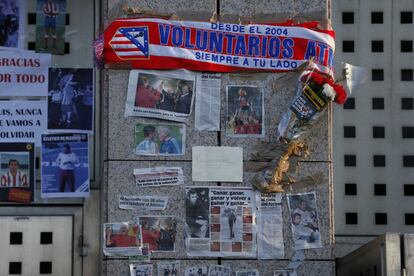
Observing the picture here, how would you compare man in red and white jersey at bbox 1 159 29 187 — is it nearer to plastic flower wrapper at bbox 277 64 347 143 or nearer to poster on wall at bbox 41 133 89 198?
poster on wall at bbox 41 133 89 198

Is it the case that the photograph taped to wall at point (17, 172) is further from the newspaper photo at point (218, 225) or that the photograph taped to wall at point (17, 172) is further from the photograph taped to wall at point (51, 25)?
the newspaper photo at point (218, 225)

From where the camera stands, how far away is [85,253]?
51.2 ft

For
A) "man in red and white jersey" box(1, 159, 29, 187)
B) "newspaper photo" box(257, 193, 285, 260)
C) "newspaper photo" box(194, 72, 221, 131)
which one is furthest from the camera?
"man in red and white jersey" box(1, 159, 29, 187)

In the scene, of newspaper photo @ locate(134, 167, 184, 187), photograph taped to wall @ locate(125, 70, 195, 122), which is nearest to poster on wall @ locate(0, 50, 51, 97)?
photograph taped to wall @ locate(125, 70, 195, 122)

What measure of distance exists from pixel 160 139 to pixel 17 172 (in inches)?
194

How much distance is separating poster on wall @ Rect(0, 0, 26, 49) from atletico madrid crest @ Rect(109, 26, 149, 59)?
176 inches

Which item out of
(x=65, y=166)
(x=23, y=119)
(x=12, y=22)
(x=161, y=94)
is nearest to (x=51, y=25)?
→ (x=12, y=22)

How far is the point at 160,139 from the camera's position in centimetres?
1064

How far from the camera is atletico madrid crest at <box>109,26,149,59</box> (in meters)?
10.7

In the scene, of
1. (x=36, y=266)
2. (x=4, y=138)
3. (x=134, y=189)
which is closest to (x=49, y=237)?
(x=36, y=266)

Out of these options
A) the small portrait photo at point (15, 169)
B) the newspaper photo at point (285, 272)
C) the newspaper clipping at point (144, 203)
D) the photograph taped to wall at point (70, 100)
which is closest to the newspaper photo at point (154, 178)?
the newspaper clipping at point (144, 203)

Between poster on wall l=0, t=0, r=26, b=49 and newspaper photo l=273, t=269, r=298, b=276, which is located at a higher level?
poster on wall l=0, t=0, r=26, b=49

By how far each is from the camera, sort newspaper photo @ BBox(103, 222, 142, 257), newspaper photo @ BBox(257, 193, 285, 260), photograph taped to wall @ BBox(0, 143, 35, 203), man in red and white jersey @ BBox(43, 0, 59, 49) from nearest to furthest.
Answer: newspaper photo @ BBox(103, 222, 142, 257) → newspaper photo @ BBox(257, 193, 285, 260) → photograph taped to wall @ BBox(0, 143, 35, 203) → man in red and white jersey @ BBox(43, 0, 59, 49)

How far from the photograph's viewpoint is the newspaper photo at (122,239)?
408 inches
